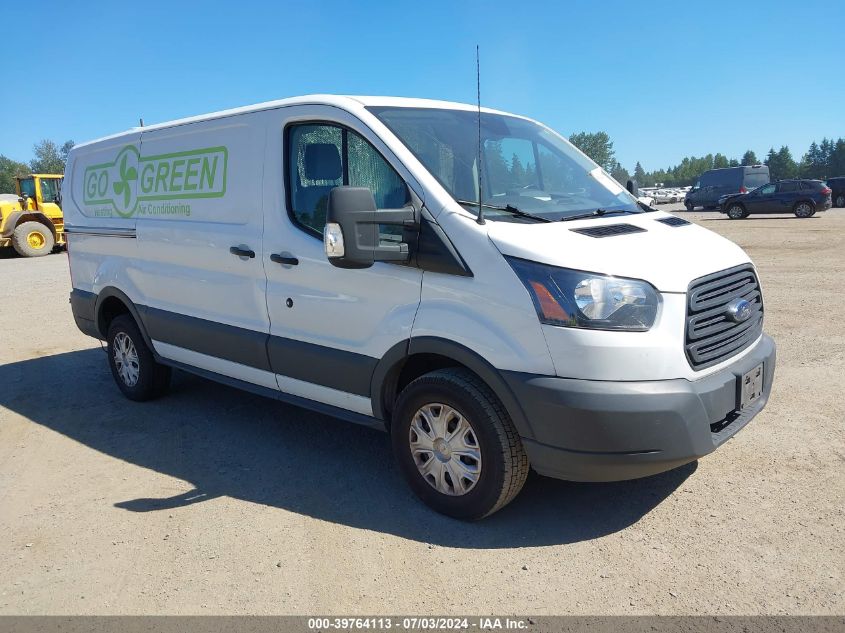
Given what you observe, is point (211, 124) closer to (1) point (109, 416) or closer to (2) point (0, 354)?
(1) point (109, 416)

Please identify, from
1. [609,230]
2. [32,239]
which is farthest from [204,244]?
[32,239]

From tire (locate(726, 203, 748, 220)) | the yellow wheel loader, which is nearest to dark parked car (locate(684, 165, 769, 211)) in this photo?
tire (locate(726, 203, 748, 220))

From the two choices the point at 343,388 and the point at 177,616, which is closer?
the point at 177,616

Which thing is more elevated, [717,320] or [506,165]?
[506,165]

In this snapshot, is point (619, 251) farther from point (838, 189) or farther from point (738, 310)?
point (838, 189)

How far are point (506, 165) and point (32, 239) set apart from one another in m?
20.9

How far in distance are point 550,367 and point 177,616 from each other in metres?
1.92

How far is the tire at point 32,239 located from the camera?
20203 millimetres

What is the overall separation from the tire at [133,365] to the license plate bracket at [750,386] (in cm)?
444

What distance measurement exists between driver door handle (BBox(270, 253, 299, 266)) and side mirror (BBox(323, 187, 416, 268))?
72 cm

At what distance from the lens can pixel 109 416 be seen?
5473mm

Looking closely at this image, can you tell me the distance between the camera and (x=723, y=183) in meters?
36.5

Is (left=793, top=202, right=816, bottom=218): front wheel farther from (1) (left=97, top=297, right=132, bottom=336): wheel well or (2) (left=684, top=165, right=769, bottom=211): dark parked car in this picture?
(1) (left=97, top=297, right=132, bottom=336): wheel well

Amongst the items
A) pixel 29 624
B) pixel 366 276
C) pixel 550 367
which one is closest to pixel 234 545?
pixel 29 624
